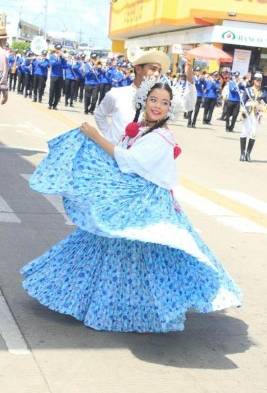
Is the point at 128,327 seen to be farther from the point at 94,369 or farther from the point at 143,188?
the point at 143,188

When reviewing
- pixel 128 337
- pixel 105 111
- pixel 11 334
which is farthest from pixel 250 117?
pixel 11 334

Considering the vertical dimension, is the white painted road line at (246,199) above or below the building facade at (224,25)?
below

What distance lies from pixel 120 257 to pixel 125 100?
1.61 m

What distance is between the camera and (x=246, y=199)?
10.5 m

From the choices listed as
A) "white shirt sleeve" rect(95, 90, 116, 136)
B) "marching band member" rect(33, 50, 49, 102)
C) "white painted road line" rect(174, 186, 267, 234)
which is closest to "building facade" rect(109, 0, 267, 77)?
"marching band member" rect(33, 50, 49, 102)

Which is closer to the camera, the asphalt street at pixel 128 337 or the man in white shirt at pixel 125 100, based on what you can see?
the asphalt street at pixel 128 337

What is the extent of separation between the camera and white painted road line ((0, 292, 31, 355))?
13.9 ft

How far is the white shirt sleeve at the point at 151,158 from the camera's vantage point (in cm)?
443

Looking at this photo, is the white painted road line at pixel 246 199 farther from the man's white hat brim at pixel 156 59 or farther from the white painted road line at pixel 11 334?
the white painted road line at pixel 11 334

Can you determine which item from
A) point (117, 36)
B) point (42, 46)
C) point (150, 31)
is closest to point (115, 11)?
point (117, 36)

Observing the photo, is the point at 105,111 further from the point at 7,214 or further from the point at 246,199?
the point at 246,199

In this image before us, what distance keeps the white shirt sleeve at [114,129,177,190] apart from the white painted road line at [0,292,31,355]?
3.75 feet

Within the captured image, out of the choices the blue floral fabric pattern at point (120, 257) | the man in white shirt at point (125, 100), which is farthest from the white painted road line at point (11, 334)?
the man in white shirt at point (125, 100)

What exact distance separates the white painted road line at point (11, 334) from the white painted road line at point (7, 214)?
8.69ft
